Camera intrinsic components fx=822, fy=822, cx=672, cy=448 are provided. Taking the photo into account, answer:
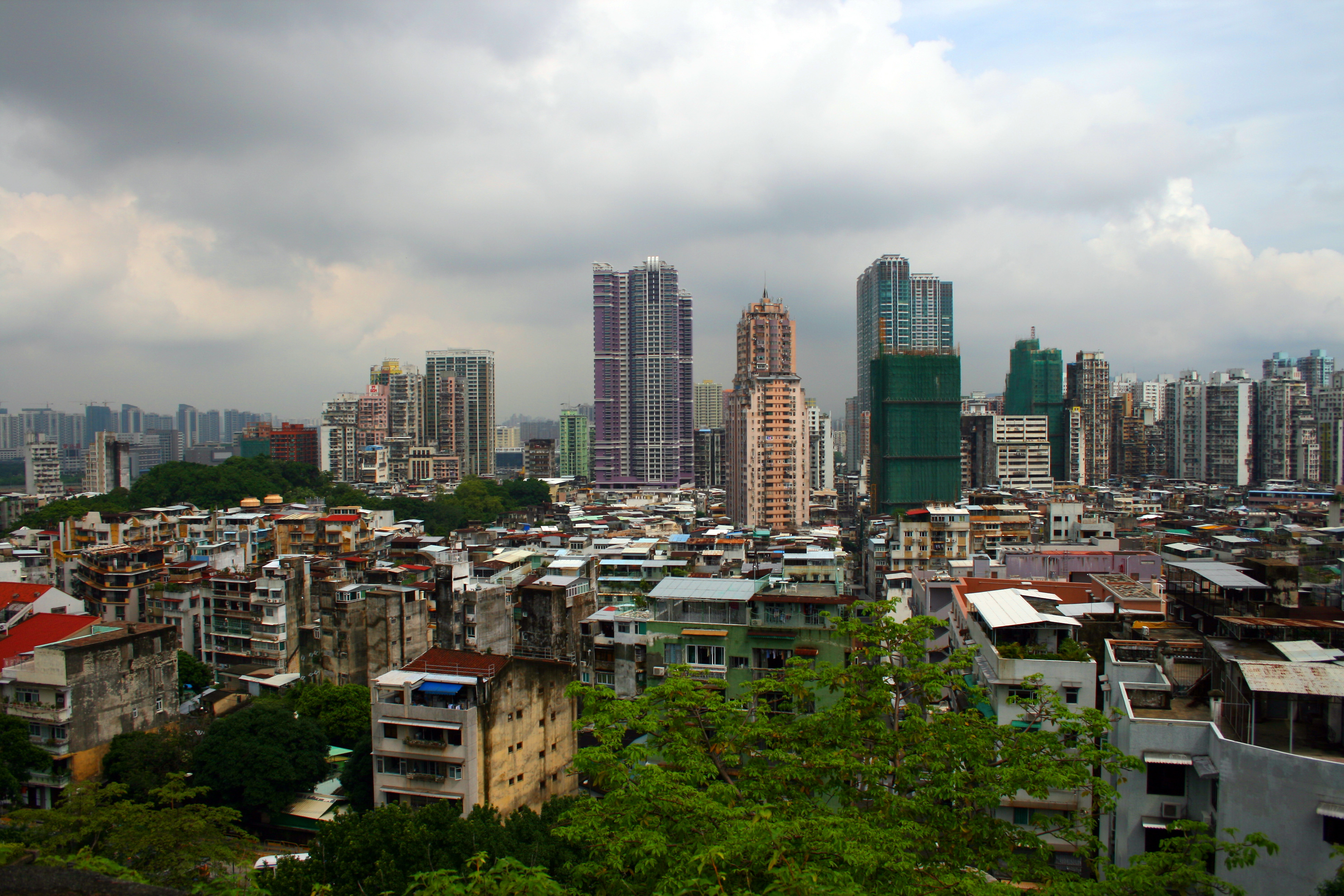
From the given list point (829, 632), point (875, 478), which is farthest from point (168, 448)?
point (829, 632)

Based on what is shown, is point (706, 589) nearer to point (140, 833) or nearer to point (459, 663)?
point (459, 663)

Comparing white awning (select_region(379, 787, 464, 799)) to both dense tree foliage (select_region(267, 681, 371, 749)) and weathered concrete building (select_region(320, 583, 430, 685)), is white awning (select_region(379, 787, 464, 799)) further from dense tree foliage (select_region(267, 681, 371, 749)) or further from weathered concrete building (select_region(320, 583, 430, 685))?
weathered concrete building (select_region(320, 583, 430, 685))

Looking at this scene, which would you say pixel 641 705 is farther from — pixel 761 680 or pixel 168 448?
pixel 168 448

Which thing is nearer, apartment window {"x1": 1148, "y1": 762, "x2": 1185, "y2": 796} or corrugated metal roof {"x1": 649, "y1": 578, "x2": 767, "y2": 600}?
apartment window {"x1": 1148, "y1": 762, "x2": 1185, "y2": 796}

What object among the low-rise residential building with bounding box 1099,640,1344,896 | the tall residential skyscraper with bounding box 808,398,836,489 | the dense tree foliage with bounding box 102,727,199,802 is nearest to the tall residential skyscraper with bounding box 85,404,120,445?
the tall residential skyscraper with bounding box 808,398,836,489

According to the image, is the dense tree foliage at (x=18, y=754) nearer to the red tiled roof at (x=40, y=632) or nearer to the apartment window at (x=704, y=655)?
the red tiled roof at (x=40, y=632)

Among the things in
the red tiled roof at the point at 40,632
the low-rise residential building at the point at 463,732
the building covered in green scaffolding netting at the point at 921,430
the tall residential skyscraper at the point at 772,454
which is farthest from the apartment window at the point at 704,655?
the building covered in green scaffolding netting at the point at 921,430

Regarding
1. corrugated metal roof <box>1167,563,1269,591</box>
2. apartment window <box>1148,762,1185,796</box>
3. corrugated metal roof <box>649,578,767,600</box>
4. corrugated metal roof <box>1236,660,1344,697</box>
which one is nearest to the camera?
corrugated metal roof <box>1236,660,1344,697</box>
